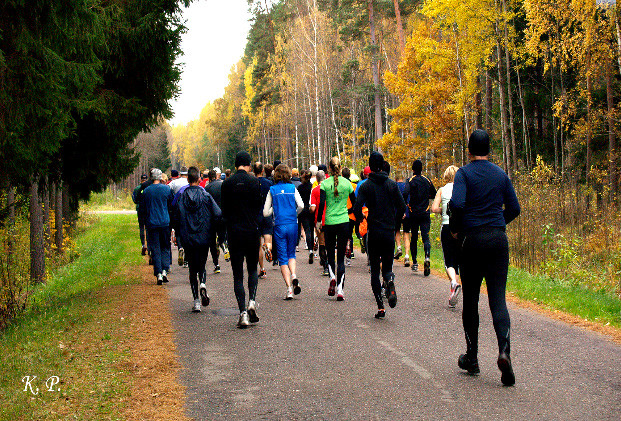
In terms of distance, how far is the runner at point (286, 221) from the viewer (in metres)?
11.0

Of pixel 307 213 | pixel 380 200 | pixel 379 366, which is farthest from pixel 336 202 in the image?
pixel 307 213

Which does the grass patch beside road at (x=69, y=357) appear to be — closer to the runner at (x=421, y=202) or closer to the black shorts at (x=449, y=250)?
the black shorts at (x=449, y=250)

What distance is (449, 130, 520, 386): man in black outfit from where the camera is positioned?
612 centimetres

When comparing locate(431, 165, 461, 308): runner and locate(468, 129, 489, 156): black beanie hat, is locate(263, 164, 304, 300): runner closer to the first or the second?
locate(431, 165, 461, 308): runner

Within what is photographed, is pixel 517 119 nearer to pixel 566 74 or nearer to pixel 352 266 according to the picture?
pixel 566 74

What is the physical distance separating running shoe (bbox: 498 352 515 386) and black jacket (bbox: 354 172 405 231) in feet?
11.9

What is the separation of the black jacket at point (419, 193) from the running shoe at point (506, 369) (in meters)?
8.16

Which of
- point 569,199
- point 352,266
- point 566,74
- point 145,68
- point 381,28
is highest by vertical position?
point 381,28

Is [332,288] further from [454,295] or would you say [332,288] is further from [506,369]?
[506,369]

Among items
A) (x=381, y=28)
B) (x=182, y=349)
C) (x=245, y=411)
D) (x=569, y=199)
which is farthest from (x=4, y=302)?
(x=381, y=28)

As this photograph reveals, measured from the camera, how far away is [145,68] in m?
14.1

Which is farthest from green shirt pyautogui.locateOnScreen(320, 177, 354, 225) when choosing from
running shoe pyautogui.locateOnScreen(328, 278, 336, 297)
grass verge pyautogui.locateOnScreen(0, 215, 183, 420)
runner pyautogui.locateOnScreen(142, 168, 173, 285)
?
runner pyautogui.locateOnScreen(142, 168, 173, 285)

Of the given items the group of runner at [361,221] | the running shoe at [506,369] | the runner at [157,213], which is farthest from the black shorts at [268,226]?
the running shoe at [506,369]

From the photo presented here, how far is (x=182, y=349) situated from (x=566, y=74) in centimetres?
2937
